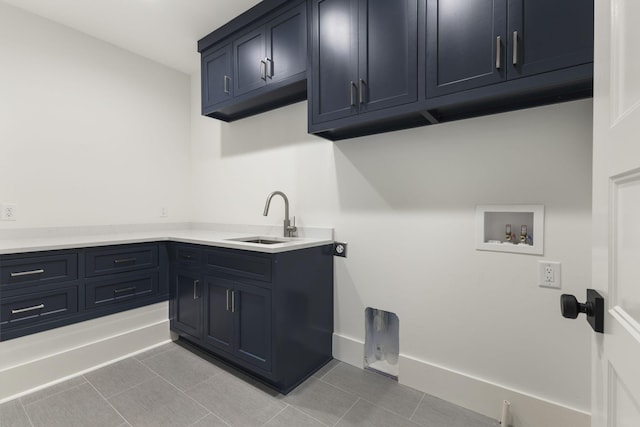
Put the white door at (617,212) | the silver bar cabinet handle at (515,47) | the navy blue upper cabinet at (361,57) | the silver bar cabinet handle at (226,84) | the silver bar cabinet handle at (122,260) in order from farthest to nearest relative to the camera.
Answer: the silver bar cabinet handle at (226,84) → the silver bar cabinet handle at (122,260) → the navy blue upper cabinet at (361,57) → the silver bar cabinet handle at (515,47) → the white door at (617,212)

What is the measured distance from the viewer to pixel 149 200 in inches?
116

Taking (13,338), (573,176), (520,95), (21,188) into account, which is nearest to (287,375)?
(13,338)

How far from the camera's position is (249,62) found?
2.26 metres

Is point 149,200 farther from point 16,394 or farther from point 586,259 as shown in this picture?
point 586,259

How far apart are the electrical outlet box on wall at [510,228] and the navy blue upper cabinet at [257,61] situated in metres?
1.42

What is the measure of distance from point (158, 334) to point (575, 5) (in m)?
3.24

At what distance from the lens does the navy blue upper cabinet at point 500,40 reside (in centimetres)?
113

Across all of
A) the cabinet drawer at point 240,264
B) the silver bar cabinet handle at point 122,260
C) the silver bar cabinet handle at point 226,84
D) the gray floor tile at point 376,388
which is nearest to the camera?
the gray floor tile at point 376,388

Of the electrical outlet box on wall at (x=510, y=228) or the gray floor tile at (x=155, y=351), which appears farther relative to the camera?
the gray floor tile at (x=155, y=351)

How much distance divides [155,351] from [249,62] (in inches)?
94.2

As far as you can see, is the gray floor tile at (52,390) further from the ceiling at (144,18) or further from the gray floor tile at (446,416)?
the ceiling at (144,18)

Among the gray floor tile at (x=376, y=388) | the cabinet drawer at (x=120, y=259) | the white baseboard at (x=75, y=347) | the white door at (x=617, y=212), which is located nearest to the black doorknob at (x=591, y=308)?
the white door at (x=617, y=212)

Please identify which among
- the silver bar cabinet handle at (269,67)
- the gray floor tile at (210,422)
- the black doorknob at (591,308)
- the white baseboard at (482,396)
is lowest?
the gray floor tile at (210,422)

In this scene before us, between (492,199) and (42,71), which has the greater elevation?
(42,71)
